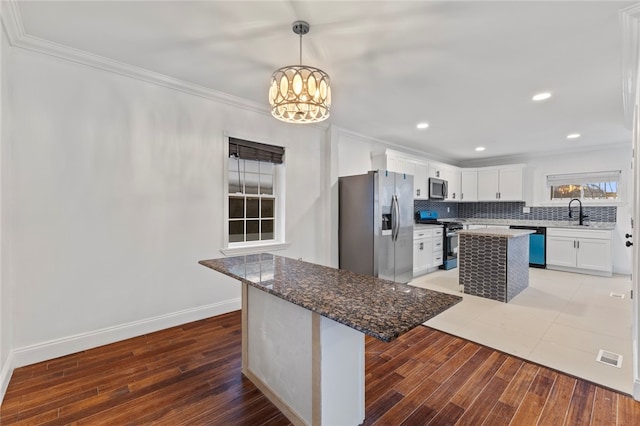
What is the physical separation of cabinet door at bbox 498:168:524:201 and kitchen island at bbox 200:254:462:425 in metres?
5.95

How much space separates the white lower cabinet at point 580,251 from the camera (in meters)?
4.97

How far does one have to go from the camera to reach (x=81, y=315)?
246cm

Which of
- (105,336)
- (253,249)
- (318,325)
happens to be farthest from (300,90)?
(105,336)

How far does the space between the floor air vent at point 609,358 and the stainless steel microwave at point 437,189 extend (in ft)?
12.0

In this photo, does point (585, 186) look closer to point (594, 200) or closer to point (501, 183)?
point (594, 200)

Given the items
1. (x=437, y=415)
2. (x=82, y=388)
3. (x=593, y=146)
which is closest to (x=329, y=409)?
(x=437, y=415)

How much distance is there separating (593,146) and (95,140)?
763 cm

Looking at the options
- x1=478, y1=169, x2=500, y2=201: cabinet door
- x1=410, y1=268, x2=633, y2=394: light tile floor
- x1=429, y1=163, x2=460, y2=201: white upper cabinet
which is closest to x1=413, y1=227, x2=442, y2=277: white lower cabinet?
x1=410, y1=268, x2=633, y2=394: light tile floor

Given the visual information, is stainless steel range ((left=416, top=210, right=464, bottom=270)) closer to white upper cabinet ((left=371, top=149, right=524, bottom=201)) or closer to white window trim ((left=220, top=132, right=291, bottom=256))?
white upper cabinet ((left=371, top=149, right=524, bottom=201))

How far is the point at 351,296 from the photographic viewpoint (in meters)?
1.36

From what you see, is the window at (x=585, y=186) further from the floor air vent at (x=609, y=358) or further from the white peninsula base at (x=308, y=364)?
the white peninsula base at (x=308, y=364)

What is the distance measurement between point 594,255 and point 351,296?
5913mm

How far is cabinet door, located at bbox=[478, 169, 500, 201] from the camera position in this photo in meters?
6.45

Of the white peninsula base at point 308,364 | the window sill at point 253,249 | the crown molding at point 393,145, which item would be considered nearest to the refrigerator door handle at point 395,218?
the crown molding at point 393,145
